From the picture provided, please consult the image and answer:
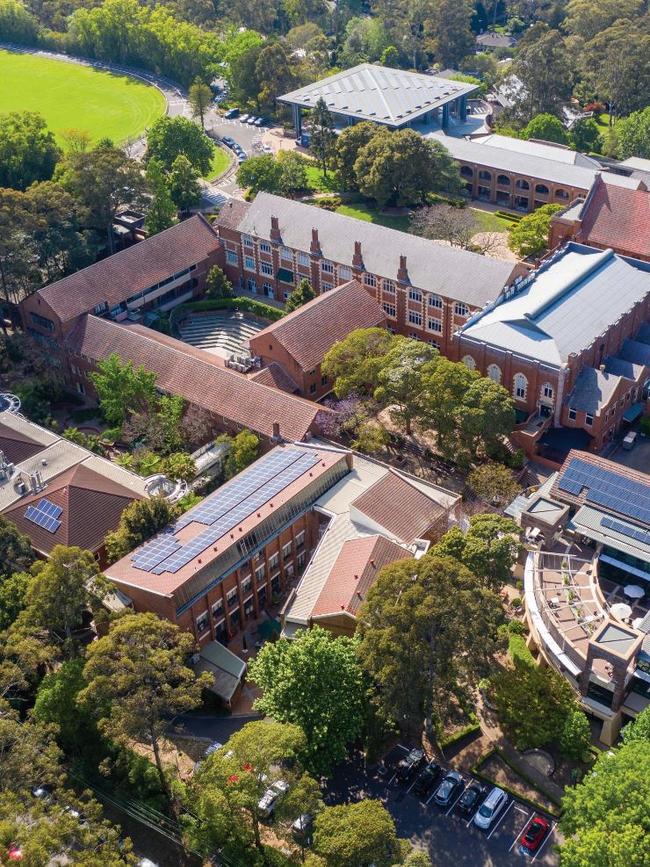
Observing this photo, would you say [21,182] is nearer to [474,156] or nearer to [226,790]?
[474,156]

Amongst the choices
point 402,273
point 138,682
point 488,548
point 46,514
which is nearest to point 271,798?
point 138,682

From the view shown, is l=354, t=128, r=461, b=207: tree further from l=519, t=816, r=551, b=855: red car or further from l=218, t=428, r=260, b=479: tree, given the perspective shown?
l=519, t=816, r=551, b=855: red car

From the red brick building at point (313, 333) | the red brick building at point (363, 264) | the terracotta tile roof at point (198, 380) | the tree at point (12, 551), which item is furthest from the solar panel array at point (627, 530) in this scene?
the tree at point (12, 551)

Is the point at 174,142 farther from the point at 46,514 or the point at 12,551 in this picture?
the point at 12,551

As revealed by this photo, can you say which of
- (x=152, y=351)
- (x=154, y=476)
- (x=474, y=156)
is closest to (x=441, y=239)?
(x=474, y=156)

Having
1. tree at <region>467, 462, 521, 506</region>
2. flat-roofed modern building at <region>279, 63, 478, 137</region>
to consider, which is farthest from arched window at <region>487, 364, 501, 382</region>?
flat-roofed modern building at <region>279, 63, 478, 137</region>

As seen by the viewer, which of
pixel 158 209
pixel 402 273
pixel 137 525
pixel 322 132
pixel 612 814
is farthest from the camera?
pixel 322 132

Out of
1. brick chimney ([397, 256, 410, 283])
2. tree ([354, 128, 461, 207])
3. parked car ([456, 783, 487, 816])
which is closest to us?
parked car ([456, 783, 487, 816])
